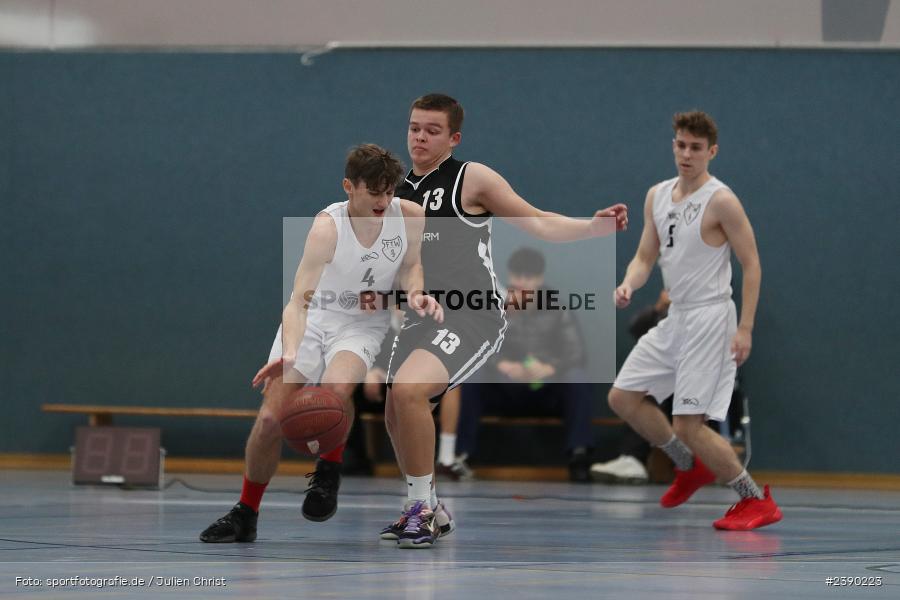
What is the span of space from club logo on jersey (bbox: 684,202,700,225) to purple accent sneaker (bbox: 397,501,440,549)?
2070 mm

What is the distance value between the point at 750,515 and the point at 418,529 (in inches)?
70.3

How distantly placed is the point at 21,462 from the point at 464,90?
435 centimetres

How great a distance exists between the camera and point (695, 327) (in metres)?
5.77

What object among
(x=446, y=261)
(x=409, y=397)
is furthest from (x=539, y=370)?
(x=409, y=397)

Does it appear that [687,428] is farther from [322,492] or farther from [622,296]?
[322,492]

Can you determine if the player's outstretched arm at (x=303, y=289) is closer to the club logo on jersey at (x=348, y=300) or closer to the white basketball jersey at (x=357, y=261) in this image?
the white basketball jersey at (x=357, y=261)

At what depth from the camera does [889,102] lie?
879cm

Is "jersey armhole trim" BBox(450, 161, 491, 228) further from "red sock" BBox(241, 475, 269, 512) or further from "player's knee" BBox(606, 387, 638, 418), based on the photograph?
"player's knee" BBox(606, 387, 638, 418)

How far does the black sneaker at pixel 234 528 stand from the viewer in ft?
15.0

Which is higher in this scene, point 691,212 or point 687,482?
point 691,212

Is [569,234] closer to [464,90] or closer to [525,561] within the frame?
[525,561]

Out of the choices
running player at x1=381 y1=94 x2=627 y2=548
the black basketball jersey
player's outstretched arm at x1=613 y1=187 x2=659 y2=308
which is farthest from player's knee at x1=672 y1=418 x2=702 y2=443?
the black basketball jersey

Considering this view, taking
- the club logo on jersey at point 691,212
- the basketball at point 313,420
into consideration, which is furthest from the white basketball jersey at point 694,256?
the basketball at point 313,420

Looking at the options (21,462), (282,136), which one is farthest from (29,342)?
(282,136)
